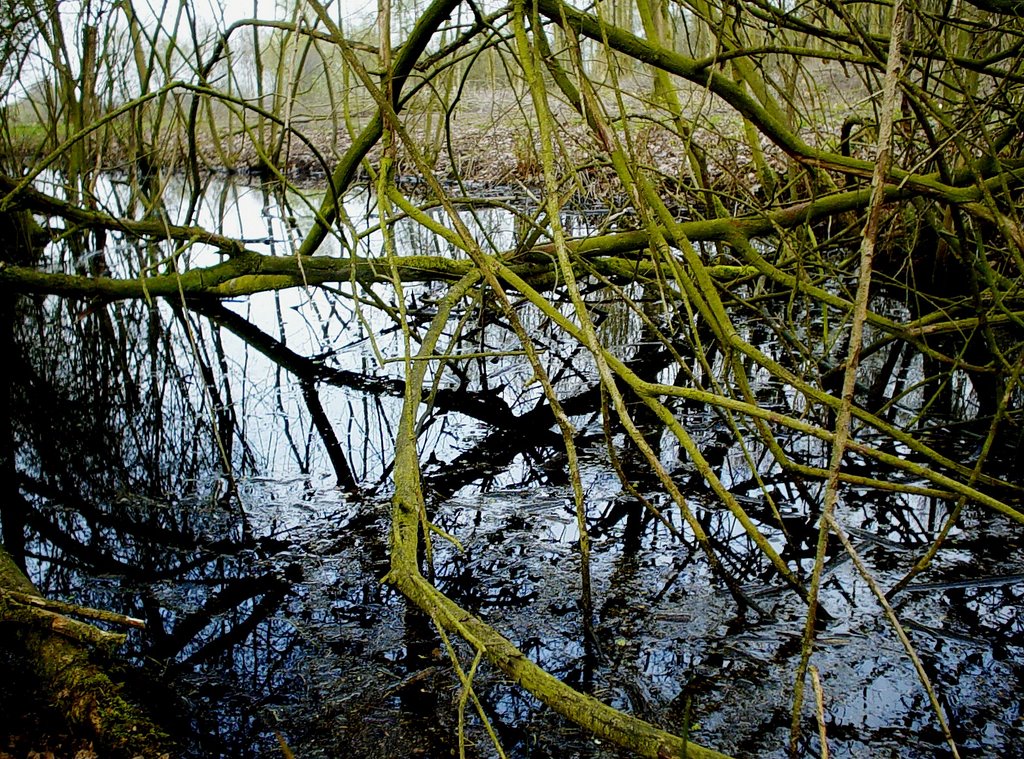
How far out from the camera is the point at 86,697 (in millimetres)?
2734

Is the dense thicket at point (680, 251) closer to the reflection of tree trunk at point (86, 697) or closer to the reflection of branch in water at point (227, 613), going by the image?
the reflection of branch in water at point (227, 613)

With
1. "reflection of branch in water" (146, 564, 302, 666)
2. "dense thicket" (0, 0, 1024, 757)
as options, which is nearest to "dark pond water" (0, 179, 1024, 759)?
"reflection of branch in water" (146, 564, 302, 666)

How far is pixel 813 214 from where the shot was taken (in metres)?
4.89

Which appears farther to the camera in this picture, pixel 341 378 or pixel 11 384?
pixel 11 384

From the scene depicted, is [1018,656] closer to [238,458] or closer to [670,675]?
[670,675]

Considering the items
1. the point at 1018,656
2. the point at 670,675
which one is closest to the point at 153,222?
the point at 670,675

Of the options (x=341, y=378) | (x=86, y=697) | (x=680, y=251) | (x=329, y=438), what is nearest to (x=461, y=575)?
(x=86, y=697)

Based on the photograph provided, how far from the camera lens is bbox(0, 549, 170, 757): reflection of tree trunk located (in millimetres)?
2672

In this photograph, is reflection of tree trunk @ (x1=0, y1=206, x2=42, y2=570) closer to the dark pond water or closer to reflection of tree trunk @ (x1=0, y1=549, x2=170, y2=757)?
the dark pond water

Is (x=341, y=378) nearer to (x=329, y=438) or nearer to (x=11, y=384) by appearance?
(x=329, y=438)

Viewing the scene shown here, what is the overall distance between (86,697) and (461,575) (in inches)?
59.4

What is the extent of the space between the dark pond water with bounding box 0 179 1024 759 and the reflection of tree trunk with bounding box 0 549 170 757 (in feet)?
0.69

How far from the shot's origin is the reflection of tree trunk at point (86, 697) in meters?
2.67

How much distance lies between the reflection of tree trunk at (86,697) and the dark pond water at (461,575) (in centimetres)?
21
